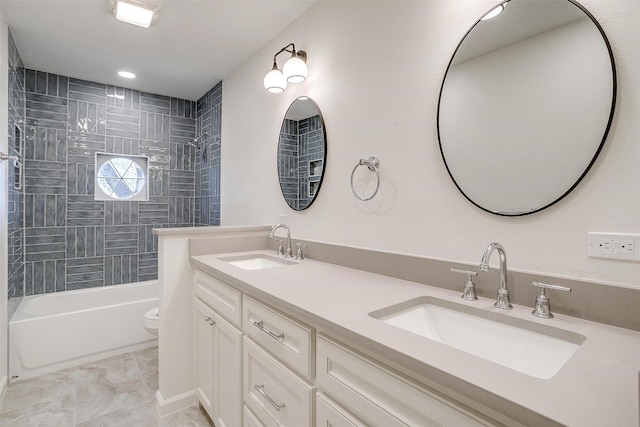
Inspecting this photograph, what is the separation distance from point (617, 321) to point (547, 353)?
217 millimetres

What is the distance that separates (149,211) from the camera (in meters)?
3.70

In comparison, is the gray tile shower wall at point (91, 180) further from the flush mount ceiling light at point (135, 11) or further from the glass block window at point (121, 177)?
the flush mount ceiling light at point (135, 11)

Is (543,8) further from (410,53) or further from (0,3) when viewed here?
(0,3)

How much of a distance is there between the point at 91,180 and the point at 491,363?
396 cm

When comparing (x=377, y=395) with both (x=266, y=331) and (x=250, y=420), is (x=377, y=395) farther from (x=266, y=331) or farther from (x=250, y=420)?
(x=250, y=420)

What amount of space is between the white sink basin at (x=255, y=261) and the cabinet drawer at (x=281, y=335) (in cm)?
66

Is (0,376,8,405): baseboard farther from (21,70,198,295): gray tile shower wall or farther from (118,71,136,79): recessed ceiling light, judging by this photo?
(118,71,136,79): recessed ceiling light

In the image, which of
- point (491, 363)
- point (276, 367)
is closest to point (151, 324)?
point (276, 367)

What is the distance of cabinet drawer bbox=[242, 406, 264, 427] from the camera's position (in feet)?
4.31

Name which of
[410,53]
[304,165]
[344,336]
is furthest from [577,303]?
[304,165]

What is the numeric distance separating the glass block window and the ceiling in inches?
33.2

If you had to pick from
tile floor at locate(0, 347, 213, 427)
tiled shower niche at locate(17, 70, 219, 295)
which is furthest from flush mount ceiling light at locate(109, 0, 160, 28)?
tile floor at locate(0, 347, 213, 427)

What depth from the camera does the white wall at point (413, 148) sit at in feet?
3.04

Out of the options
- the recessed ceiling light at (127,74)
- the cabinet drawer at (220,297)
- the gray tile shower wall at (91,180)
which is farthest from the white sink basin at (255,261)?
the recessed ceiling light at (127,74)
